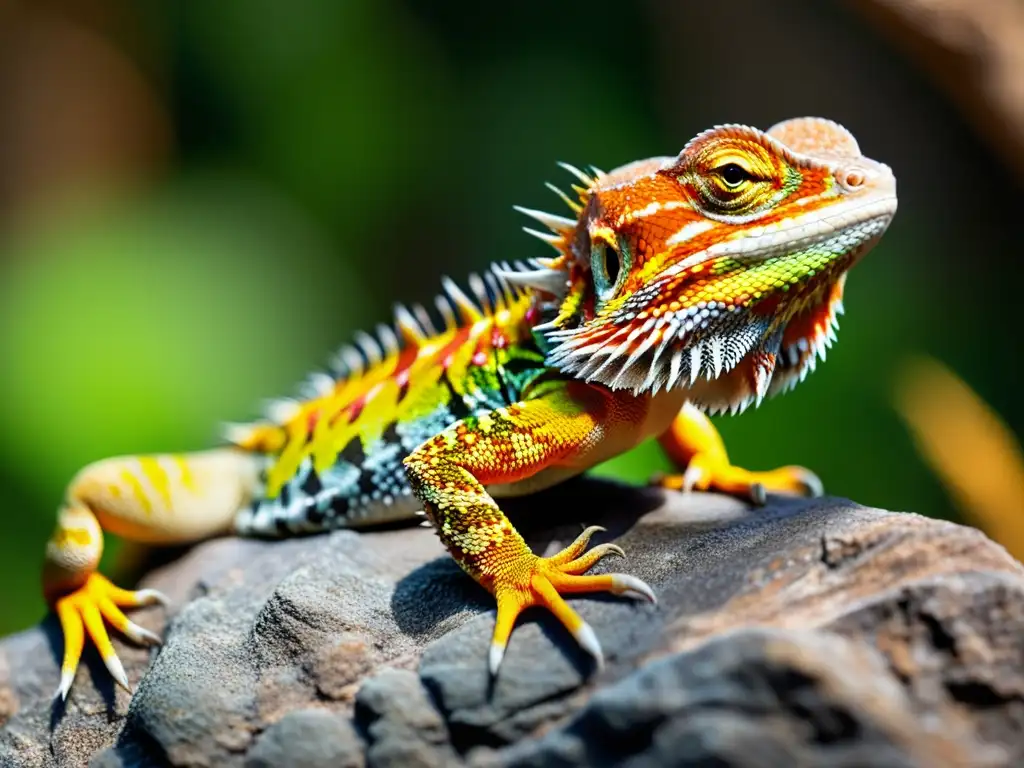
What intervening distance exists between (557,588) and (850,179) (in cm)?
129

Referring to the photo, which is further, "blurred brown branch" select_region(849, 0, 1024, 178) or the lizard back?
"blurred brown branch" select_region(849, 0, 1024, 178)

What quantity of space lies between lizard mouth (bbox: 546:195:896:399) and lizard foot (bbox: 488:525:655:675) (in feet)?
1.65

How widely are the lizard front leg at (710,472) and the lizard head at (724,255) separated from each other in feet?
1.81

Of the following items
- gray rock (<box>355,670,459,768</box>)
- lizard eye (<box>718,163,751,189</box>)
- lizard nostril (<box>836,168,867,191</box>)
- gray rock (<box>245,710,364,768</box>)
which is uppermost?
lizard eye (<box>718,163,751,189</box>)

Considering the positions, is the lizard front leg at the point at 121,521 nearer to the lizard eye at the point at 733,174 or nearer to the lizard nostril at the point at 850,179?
the lizard eye at the point at 733,174

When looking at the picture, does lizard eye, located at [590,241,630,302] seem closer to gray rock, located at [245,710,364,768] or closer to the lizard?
the lizard

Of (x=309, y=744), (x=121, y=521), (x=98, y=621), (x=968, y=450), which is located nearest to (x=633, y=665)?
(x=309, y=744)

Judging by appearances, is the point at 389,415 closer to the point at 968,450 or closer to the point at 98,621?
the point at 98,621

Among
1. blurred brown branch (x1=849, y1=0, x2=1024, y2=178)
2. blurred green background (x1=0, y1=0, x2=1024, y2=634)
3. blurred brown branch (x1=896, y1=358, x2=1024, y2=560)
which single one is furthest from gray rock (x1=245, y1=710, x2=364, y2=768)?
blurred brown branch (x1=849, y1=0, x2=1024, y2=178)

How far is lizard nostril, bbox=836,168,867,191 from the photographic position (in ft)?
7.95

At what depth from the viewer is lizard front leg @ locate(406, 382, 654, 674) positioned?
7.38ft

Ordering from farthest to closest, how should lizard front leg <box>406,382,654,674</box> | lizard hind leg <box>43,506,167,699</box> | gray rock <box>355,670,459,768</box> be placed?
1. lizard hind leg <box>43,506,167,699</box>
2. lizard front leg <box>406,382,654,674</box>
3. gray rock <box>355,670,459,768</box>

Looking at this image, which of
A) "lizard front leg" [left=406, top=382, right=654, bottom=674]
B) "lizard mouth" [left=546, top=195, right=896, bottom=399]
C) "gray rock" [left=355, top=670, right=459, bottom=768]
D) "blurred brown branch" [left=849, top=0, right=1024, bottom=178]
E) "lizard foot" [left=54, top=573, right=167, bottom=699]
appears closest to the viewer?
"gray rock" [left=355, top=670, right=459, bottom=768]

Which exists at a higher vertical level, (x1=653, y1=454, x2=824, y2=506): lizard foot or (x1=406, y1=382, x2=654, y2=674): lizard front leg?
(x1=406, y1=382, x2=654, y2=674): lizard front leg
